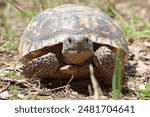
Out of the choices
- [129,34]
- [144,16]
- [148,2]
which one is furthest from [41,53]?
[148,2]

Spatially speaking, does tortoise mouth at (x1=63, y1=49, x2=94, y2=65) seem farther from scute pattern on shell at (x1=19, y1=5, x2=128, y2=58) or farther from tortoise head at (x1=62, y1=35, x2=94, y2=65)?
scute pattern on shell at (x1=19, y1=5, x2=128, y2=58)

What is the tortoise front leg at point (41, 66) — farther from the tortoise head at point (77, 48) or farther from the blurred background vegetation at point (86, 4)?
the blurred background vegetation at point (86, 4)

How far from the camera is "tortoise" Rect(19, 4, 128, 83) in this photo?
352 cm

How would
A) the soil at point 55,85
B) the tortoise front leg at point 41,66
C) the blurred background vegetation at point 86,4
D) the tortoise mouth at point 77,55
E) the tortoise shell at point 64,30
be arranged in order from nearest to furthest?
the soil at point 55,85
the tortoise mouth at point 77,55
the tortoise front leg at point 41,66
the tortoise shell at point 64,30
the blurred background vegetation at point 86,4

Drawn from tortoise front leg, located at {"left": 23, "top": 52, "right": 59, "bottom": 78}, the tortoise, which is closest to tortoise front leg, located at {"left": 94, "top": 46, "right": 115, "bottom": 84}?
the tortoise

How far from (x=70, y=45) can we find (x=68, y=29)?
0.99 ft

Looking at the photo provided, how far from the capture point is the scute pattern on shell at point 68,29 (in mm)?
3693

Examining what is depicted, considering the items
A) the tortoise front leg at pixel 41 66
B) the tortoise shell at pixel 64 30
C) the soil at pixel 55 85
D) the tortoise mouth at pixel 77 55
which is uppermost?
the tortoise shell at pixel 64 30

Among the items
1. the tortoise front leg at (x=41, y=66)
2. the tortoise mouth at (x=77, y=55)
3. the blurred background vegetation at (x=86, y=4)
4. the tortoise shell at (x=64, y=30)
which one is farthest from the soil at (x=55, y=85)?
the blurred background vegetation at (x=86, y=4)

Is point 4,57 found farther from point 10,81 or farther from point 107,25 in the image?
point 107,25

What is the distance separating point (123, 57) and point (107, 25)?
36 centimetres

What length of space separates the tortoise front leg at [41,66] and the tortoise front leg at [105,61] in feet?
1.24

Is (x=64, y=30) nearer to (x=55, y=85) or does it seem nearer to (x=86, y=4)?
(x=55, y=85)

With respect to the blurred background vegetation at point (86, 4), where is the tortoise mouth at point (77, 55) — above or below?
below
